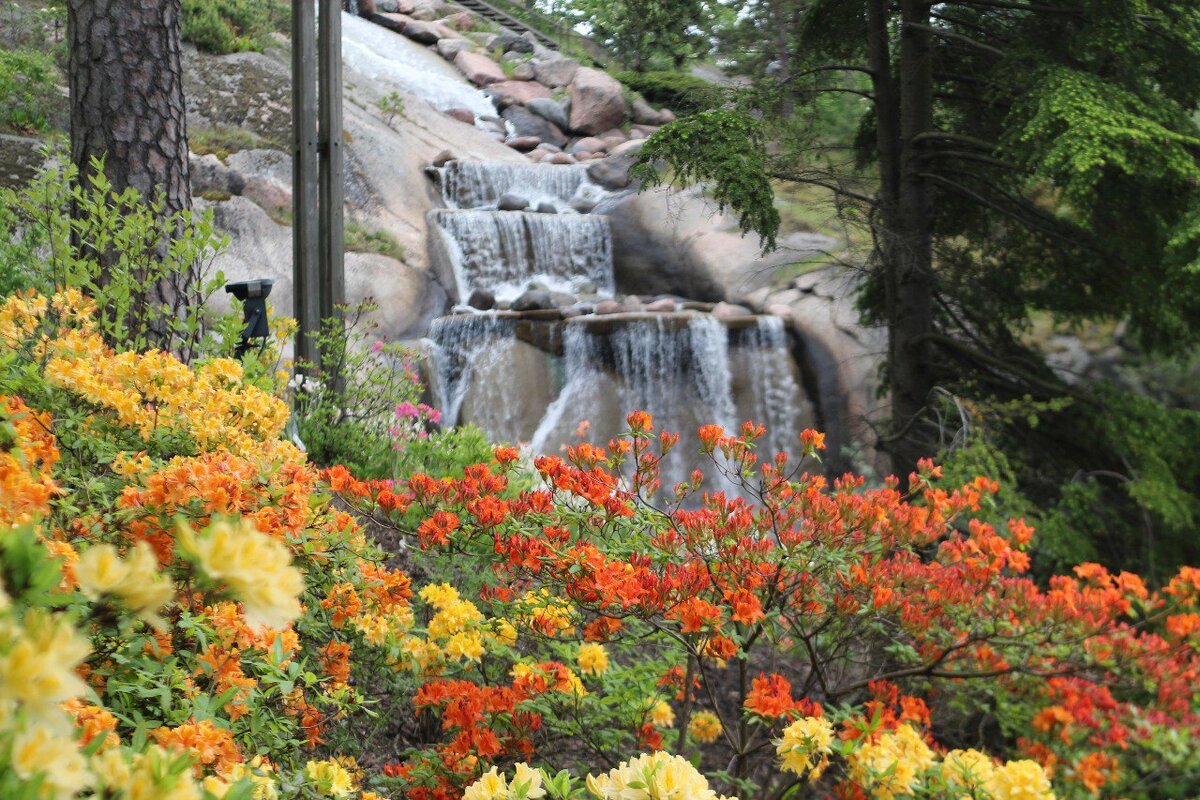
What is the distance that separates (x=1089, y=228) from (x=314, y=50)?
4.36 meters

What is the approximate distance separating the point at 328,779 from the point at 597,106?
1446cm

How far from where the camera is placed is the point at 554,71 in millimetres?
16328

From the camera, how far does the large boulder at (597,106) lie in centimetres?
1471

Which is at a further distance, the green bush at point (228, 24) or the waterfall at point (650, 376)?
the green bush at point (228, 24)

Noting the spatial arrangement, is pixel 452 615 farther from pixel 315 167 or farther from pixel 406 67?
pixel 406 67

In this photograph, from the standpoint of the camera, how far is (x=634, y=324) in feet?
26.7

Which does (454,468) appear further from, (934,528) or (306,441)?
(934,528)

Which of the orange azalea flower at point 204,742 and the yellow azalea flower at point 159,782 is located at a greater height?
the yellow azalea flower at point 159,782

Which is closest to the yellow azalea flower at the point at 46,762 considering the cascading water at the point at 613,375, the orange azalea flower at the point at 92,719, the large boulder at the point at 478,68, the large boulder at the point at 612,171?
the orange azalea flower at the point at 92,719

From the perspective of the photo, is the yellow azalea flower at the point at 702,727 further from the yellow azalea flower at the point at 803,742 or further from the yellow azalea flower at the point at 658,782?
the yellow azalea flower at the point at 658,782

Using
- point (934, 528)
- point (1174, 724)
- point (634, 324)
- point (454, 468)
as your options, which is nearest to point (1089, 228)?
point (1174, 724)

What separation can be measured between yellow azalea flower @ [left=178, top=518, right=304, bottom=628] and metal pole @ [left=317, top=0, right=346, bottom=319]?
15.5ft

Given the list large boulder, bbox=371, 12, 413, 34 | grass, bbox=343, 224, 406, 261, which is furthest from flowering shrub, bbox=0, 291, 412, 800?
large boulder, bbox=371, 12, 413, 34

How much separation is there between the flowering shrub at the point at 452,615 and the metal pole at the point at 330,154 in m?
2.30
